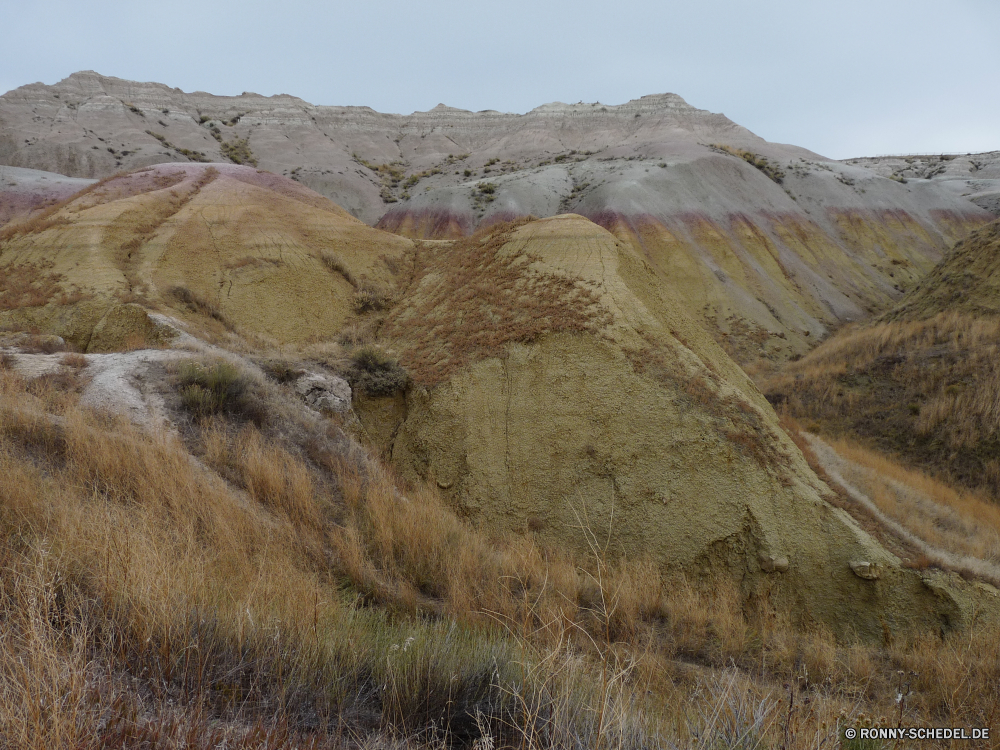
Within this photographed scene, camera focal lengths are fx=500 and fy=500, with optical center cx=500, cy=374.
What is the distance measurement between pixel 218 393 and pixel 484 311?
546 centimetres

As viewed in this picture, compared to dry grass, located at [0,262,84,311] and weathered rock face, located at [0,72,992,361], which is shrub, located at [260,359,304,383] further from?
weathered rock face, located at [0,72,992,361]

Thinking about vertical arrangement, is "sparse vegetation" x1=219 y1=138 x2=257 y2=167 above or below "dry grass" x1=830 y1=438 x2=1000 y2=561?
above

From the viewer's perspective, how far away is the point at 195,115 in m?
56.9

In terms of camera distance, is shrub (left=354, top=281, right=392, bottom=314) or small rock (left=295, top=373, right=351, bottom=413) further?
shrub (left=354, top=281, right=392, bottom=314)

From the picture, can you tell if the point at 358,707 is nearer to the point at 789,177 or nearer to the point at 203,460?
the point at 203,460

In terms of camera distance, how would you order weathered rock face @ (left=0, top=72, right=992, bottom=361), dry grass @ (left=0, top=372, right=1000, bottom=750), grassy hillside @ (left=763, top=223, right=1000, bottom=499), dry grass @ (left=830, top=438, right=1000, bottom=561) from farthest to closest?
weathered rock face @ (left=0, top=72, right=992, bottom=361) → grassy hillside @ (left=763, top=223, right=1000, bottom=499) → dry grass @ (left=830, top=438, right=1000, bottom=561) → dry grass @ (left=0, top=372, right=1000, bottom=750)

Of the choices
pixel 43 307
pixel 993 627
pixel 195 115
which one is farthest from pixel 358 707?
pixel 195 115

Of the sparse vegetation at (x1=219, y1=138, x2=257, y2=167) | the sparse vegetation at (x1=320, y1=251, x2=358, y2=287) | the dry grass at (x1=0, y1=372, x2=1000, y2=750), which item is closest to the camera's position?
the dry grass at (x1=0, y1=372, x2=1000, y2=750)

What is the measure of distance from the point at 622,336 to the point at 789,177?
1639 inches

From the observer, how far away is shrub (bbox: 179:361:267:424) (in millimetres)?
7047

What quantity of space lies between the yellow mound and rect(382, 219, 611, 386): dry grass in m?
2.57

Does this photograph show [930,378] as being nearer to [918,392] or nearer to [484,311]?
[918,392]

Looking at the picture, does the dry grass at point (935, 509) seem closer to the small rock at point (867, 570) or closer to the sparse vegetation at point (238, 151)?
the small rock at point (867, 570)

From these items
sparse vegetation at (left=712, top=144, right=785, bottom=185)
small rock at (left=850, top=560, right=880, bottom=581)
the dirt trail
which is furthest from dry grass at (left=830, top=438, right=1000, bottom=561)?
sparse vegetation at (left=712, top=144, right=785, bottom=185)
